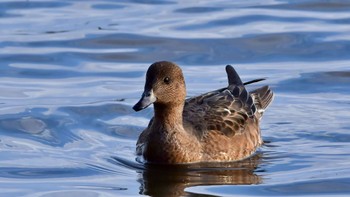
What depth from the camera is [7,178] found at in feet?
34.6

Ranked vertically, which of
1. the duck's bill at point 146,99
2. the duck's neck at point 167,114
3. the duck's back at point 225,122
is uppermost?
the duck's bill at point 146,99

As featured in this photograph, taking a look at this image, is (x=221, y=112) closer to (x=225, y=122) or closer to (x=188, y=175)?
(x=225, y=122)

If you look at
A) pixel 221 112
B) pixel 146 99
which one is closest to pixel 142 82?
pixel 221 112

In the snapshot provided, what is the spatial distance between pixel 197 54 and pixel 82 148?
189 inches

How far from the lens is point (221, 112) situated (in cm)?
1220

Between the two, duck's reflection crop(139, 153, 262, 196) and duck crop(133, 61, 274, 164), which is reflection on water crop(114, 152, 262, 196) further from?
duck crop(133, 61, 274, 164)

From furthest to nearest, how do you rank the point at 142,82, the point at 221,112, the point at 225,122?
the point at 142,82 < the point at 221,112 < the point at 225,122

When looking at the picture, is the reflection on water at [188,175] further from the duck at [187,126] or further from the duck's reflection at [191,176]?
the duck at [187,126]

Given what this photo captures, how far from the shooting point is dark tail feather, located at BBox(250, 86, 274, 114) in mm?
13203

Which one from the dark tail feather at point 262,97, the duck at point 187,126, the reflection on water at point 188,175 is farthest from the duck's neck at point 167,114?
the dark tail feather at point 262,97

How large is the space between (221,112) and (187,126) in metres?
0.55

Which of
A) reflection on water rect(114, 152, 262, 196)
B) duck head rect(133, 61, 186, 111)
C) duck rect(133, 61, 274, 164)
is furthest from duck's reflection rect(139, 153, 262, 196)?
duck head rect(133, 61, 186, 111)

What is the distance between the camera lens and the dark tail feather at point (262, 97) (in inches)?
520

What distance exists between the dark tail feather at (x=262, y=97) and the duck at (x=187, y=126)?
0.62 m
